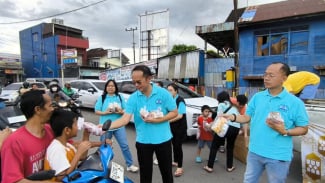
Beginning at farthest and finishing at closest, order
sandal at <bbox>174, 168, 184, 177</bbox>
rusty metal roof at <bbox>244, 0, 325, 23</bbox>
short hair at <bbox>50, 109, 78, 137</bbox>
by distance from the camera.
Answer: rusty metal roof at <bbox>244, 0, 325, 23</bbox>
sandal at <bbox>174, 168, 184, 177</bbox>
short hair at <bbox>50, 109, 78, 137</bbox>

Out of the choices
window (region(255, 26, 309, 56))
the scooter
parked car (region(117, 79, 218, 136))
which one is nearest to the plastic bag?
parked car (region(117, 79, 218, 136))

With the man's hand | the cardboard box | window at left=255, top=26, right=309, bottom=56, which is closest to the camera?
the man's hand

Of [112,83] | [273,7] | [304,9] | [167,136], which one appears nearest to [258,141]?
[167,136]

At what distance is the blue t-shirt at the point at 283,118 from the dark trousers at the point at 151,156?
1.01 meters

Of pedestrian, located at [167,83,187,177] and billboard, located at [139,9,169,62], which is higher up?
billboard, located at [139,9,169,62]

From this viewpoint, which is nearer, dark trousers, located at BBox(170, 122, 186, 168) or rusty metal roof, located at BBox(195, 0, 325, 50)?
dark trousers, located at BBox(170, 122, 186, 168)

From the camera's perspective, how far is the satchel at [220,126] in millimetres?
3920

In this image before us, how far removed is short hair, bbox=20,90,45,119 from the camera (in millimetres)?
1758

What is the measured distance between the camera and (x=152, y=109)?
9.24 feet

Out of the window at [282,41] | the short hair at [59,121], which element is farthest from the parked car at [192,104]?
the window at [282,41]

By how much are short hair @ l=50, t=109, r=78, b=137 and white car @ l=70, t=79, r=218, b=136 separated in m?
4.52

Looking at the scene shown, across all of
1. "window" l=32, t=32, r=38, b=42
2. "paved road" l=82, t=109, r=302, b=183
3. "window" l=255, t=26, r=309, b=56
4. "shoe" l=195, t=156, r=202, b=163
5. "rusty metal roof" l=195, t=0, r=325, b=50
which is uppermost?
"window" l=32, t=32, r=38, b=42

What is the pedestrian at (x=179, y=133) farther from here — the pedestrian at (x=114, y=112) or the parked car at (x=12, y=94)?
the parked car at (x=12, y=94)

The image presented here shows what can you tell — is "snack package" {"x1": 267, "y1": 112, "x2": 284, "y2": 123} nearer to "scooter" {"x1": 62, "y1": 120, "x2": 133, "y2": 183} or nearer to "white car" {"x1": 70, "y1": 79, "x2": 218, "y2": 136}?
"scooter" {"x1": 62, "y1": 120, "x2": 133, "y2": 183}
